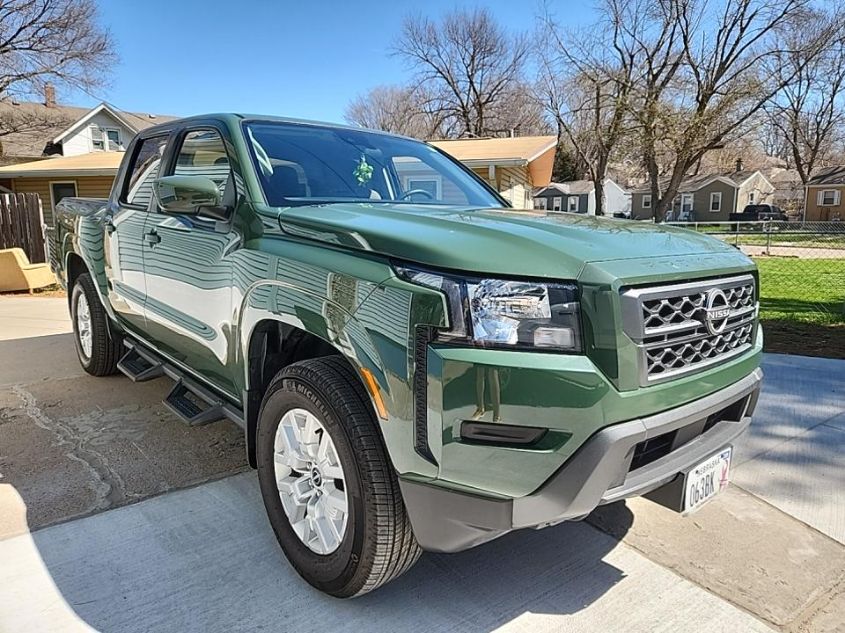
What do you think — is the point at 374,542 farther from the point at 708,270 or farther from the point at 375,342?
the point at 708,270

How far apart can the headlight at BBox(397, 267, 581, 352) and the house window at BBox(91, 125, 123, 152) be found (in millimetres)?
31947

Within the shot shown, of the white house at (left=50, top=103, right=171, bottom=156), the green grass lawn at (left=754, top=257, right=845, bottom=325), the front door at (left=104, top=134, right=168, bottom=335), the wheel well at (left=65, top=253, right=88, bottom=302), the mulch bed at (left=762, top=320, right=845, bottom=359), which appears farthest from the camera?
the white house at (left=50, top=103, right=171, bottom=156)

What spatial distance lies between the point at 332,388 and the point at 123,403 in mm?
3174

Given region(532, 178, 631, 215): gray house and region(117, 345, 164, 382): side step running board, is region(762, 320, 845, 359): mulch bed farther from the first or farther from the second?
region(532, 178, 631, 215): gray house

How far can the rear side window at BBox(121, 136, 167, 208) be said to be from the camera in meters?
3.93

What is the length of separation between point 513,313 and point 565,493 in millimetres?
559

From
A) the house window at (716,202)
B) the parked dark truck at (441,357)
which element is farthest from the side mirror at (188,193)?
the house window at (716,202)

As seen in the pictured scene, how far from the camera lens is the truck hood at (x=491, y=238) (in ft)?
6.31

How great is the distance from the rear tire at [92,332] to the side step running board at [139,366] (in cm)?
51

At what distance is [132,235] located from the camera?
391 centimetres

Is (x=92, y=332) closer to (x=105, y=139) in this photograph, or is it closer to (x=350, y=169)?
(x=350, y=169)

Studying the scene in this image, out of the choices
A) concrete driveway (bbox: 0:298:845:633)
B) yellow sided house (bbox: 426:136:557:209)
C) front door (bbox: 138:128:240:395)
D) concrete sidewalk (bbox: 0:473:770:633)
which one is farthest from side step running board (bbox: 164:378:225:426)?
yellow sided house (bbox: 426:136:557:209)

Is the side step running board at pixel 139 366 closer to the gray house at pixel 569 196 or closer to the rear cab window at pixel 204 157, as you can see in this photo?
the rear cab window at pixel 204 157

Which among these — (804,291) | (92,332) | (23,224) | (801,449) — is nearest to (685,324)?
(801,449)
